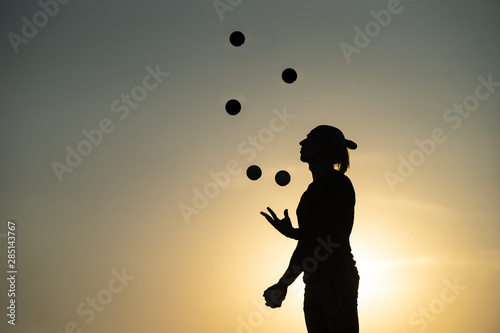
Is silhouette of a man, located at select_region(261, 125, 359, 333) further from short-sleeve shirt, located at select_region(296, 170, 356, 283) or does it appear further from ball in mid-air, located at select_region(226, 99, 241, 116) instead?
ball in mid-air, located at select_region(226, 99, 241, 116)

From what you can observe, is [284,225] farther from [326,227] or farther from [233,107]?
[233,107]

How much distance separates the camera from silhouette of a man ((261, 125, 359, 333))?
197 inches

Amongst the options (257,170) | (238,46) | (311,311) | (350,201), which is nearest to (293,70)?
(238,46)

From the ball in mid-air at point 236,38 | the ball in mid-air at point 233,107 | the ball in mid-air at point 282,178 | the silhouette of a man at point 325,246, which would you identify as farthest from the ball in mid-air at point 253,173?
the silhouette of a man at point 325,246

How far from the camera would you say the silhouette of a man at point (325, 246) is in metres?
5.01

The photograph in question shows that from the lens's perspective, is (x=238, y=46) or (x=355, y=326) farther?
(x=238, y=46)

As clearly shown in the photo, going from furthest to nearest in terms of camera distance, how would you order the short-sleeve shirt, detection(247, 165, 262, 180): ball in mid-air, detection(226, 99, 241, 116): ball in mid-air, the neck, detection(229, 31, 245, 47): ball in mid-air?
detection(229, 31, 245, 47): ball in mid-air
detection(226, 99, 241, 116): ball in mid-air
detection(247, 165, 262, 180): ball in mid-air
the neck
the short-sleeve shirt

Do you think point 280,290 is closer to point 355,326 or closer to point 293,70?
point 355,326

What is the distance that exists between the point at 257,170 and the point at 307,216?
304 cm

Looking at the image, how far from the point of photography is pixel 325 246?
518 cm

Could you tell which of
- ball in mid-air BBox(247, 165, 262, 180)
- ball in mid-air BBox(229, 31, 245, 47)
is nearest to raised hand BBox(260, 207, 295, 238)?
ball in mid-air BBox(247, 165, 262, 180)

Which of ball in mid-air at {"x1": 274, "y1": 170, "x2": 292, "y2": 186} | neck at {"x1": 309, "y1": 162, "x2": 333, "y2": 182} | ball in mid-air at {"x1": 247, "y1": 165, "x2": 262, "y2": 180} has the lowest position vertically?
neck at {"x1": 309, "y1": 162, "x2": 333, "y2": 182}

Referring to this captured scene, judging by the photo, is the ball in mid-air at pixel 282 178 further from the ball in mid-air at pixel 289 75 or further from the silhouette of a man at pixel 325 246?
the silhouette of a man at pixel 325 246

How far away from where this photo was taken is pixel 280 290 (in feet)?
18.7
